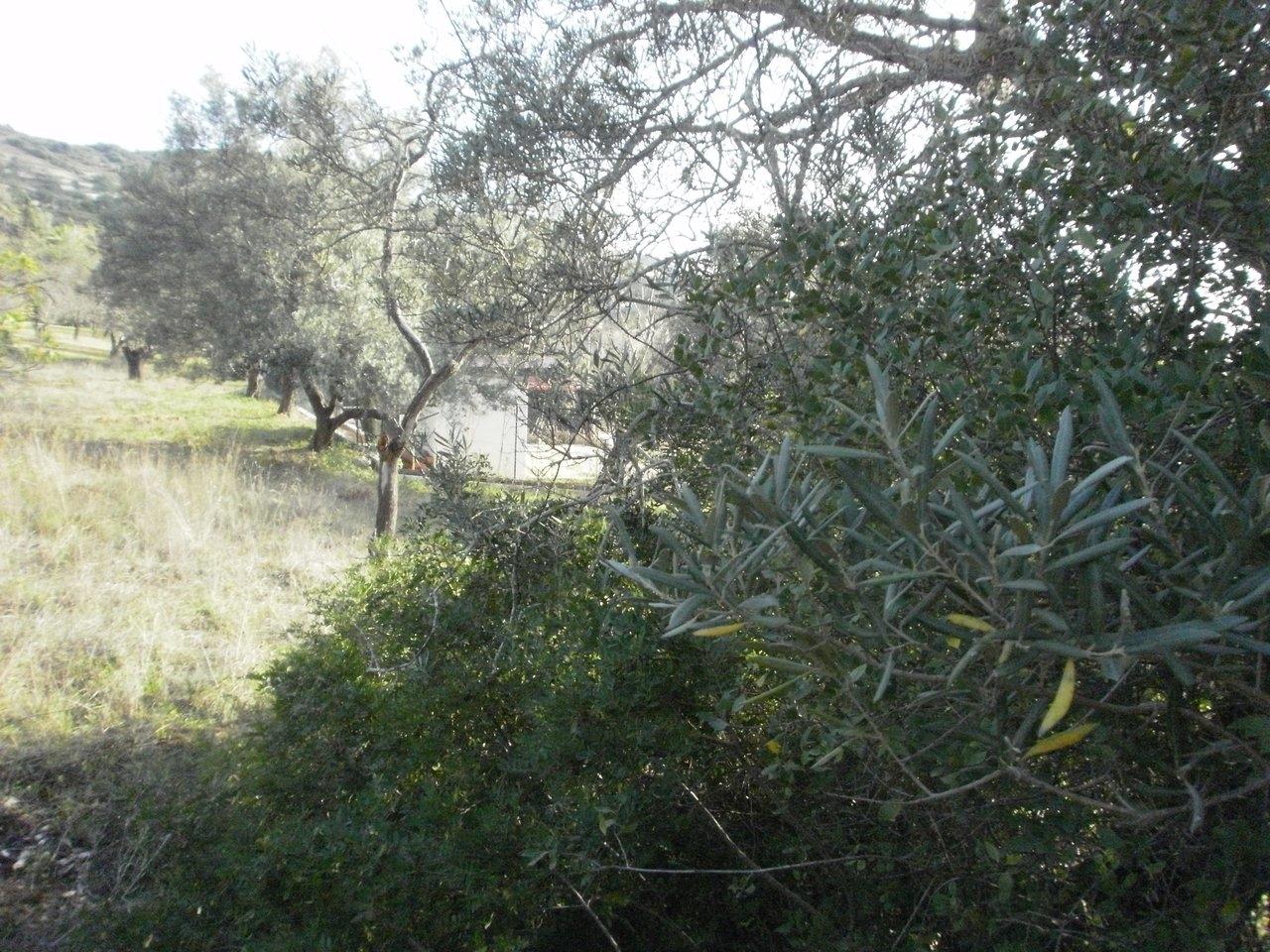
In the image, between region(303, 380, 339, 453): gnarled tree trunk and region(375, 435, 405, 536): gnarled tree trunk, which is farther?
region(303, 380, 339, 453): gnarled tree trunk


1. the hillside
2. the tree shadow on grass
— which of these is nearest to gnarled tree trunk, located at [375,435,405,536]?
the tree shadow on grass

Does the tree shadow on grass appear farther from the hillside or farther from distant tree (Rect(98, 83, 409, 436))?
the hillside

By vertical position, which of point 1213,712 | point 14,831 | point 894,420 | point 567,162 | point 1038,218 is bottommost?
point 14,831

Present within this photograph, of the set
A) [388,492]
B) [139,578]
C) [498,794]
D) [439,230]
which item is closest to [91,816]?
[498,794]

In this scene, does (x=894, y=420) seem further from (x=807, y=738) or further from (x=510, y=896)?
(x=510, y=896)

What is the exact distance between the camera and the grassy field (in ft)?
13.6

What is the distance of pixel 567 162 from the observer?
4.31 metres

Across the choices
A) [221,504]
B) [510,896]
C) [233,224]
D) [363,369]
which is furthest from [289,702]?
[363,369]

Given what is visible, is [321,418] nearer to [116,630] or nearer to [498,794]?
[116,630]

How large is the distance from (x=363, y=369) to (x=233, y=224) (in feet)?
7.87

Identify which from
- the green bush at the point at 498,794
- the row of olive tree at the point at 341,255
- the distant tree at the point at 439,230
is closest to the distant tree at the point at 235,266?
the row of olive tree at the point at 341,255

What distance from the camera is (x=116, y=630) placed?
606 centimetres

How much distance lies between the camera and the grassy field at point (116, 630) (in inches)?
163

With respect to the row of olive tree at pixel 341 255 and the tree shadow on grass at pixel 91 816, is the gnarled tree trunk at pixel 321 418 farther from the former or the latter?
the tree shadow on grass at pixel 91 816
